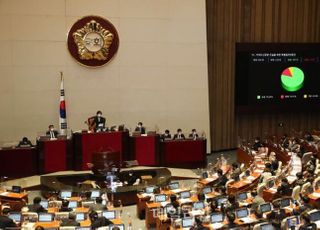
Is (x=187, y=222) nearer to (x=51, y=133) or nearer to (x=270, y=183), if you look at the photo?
(x=270, y=183)

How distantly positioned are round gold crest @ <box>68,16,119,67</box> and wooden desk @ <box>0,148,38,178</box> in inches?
165

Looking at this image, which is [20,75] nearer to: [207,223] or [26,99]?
[26,99]

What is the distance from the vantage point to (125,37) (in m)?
19.5

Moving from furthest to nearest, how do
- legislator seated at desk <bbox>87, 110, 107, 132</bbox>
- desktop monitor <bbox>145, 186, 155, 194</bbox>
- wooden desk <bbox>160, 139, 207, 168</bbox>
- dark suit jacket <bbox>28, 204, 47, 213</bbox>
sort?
wooden desk <bbox>160, 139, 207, 168</bbox> < legislator seated at desk <bbox>87, 110, 107, 132</bbox> < desktop monitor <bbox>145, 186, 155, 194</bbox> < dark suit jacket <bbox>28, 204, 47, 213</bbox>

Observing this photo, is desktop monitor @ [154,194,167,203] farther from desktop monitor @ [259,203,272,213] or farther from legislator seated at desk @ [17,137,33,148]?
legislator seated at desk @ [17,137,33,148]

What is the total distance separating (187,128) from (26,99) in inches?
254

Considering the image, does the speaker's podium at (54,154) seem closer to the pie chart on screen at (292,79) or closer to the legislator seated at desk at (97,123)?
the legislator seated at desk at (97,123)

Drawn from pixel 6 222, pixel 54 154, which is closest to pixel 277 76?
pixel 54 154

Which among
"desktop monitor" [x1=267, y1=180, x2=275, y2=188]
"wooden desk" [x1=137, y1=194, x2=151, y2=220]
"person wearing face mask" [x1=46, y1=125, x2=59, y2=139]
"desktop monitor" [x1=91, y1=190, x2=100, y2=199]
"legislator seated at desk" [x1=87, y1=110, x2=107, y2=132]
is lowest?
"wooden desk" [x1=137, y1=194, x2=151, y2=220]

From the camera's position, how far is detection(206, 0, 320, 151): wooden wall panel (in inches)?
839

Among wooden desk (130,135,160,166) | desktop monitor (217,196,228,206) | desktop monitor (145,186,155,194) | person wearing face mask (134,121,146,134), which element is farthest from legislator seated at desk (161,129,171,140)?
desktop monitor (217,196,228,206)

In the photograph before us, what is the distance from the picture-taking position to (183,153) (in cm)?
1847

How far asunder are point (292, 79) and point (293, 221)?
12.9m

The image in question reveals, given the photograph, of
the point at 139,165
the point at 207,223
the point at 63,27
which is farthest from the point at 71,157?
the point at 207,223
